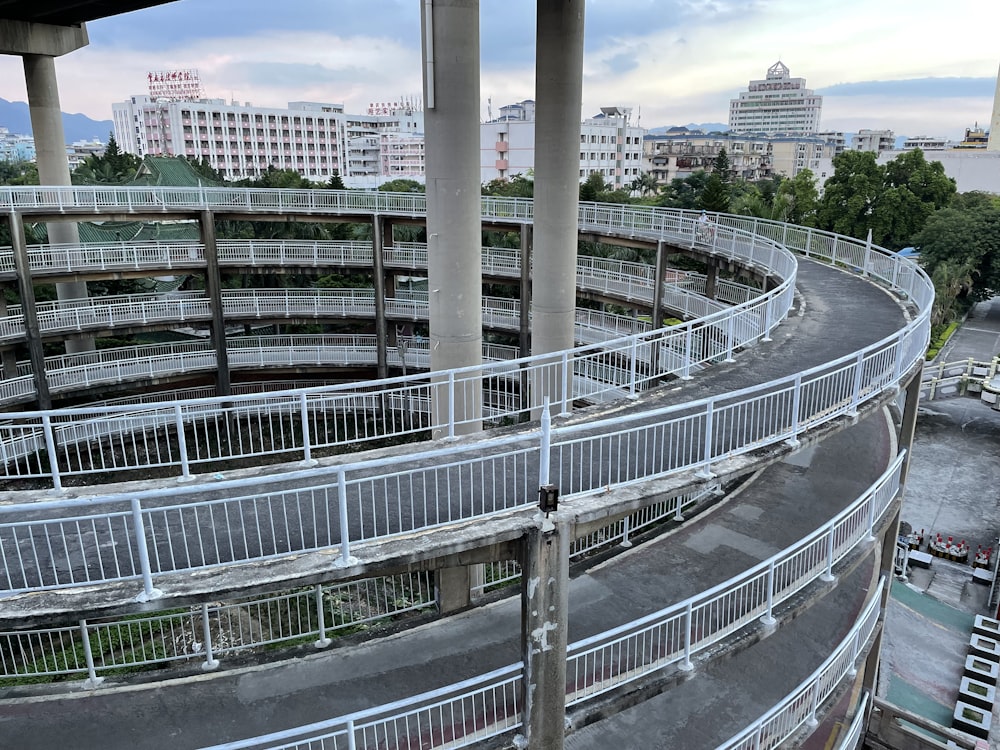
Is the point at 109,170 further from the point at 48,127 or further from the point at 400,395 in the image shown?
the point at 400,395

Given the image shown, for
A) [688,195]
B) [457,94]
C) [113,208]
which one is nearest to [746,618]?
[457,94]

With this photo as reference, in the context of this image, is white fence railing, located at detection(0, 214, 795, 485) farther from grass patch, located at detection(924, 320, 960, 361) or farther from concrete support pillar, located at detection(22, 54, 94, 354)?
grass patch, located at detection(924, 320, 960, 361)

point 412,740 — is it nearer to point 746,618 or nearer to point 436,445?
point 436,445

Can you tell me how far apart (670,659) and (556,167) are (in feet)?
43.2

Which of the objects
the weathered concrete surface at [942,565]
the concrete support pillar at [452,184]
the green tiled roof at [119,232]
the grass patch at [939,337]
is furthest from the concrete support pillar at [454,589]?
the grass patch at [939,337]

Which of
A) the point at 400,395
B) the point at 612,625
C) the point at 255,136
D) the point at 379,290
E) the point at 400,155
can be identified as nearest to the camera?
the point at 612,625

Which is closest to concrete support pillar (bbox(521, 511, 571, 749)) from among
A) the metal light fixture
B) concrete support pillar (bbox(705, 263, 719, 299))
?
the metal light fixture

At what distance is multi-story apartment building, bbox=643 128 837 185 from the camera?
5094 inches

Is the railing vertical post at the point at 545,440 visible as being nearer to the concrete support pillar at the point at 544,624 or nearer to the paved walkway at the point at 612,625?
the concrete support pillar at the point at 544,624

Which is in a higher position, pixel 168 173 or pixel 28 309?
pixel 168 173

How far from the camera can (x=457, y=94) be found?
1473 cm

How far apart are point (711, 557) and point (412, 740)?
6.53 metres

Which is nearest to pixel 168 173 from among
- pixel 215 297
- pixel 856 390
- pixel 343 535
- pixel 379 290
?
pixel 215 297

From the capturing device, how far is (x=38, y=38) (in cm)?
2969
